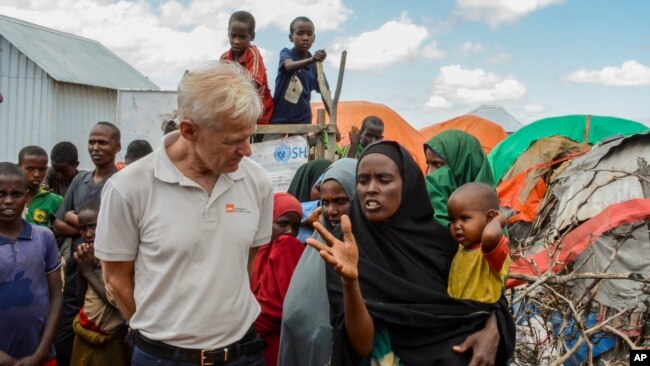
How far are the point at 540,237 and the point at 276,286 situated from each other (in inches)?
122

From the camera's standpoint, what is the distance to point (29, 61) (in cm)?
1542

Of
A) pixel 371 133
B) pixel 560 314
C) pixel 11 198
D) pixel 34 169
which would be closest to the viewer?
pixel 11 198

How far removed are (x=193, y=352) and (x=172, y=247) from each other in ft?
1.30

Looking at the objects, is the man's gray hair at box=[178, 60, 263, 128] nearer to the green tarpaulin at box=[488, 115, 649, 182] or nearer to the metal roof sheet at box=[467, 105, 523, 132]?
the green tarpaulin at box=[488, 115, 649, 182]

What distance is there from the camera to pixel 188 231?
7.41 feet

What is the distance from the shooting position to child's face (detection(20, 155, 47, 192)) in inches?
194

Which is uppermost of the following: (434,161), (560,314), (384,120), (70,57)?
(70,57)

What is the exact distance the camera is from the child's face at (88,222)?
3.88 m

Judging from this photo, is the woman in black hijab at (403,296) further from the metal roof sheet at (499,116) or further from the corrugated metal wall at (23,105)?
the metal roof sheet at (499,116)

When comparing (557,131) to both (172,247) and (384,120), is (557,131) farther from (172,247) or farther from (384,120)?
(172,247)

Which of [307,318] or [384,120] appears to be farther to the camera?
[384,120]

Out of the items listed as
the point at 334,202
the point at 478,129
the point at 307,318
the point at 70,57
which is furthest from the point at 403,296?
the point at 70,57

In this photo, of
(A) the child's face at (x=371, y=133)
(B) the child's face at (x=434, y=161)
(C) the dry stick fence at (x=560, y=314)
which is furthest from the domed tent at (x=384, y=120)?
(C) the dry stick fence at (x=560, y=314)

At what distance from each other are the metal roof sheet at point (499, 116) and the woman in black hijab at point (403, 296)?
55.4 ft
